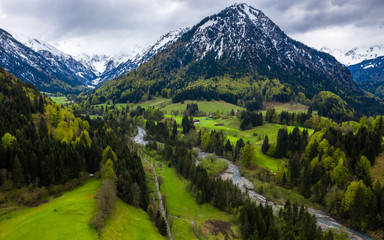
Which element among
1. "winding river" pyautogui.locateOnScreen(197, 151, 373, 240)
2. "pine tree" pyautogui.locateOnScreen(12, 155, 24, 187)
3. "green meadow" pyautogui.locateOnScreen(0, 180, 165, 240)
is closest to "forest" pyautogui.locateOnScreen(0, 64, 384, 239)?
"pine tree" pyautogui.locateOnScreen(12, 155, 24, 187)

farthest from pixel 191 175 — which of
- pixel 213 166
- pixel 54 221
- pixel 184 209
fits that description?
pixel 54 221

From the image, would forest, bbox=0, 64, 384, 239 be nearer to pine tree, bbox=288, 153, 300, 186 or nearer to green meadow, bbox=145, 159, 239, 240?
pine tree, bbox=288, 153, 300, 186

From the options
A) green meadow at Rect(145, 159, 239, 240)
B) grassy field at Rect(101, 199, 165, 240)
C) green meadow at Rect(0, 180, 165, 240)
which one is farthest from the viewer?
green meadow at Rect(145, 159, 239, 240)

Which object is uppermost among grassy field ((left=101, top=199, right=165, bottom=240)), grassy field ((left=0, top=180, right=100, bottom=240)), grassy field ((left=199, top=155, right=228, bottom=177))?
grassy field ((left=0, top=180, right=100, bottom=240))

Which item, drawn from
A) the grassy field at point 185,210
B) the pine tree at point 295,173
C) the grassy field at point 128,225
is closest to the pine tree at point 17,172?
the grassy field at point 128,225

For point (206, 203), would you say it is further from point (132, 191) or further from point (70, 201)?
point (70, 201)
